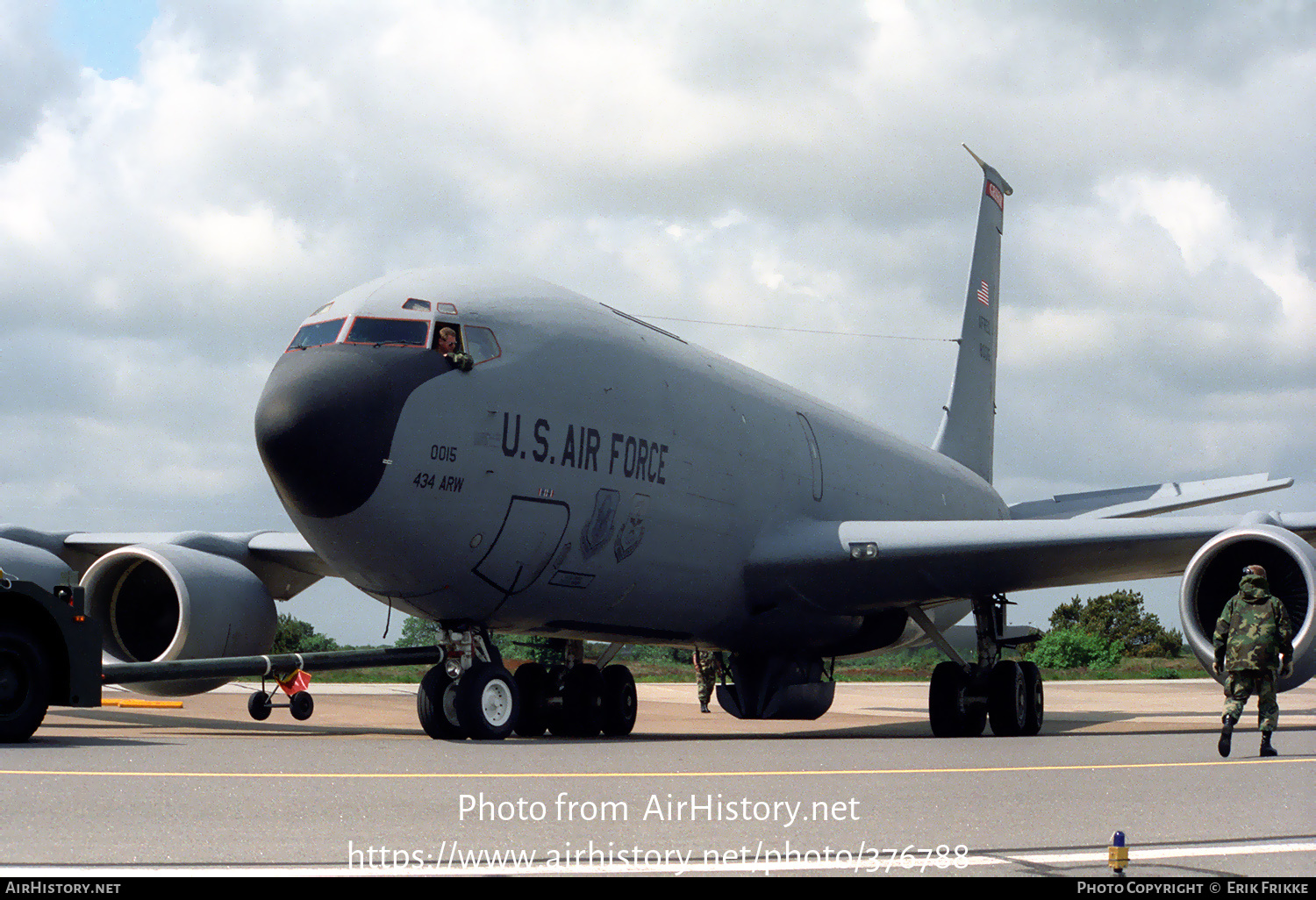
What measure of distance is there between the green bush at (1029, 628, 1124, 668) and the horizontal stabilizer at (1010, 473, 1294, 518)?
3241cm

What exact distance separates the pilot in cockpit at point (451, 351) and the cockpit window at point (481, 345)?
0.13 metres

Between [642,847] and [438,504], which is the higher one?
[438,504]

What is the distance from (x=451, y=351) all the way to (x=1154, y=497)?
42.9ft

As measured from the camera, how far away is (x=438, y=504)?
10969mm

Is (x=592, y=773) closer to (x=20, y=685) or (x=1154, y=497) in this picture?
(x=20, y=685)

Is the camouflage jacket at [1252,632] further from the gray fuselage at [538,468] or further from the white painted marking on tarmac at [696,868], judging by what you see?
the white painted marking on tarmac at [696,868]

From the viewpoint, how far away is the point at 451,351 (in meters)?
11.3

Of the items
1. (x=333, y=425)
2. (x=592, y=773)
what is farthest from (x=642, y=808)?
(x=333, y=425)

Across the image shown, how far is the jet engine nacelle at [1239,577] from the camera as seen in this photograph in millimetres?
12164

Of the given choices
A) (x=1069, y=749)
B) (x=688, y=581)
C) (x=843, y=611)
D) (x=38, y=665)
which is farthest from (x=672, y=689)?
(x=38, y=665)

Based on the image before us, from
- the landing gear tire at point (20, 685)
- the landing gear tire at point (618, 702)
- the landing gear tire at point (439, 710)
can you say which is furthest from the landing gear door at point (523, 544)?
the landing gear tire at point (618, 702)

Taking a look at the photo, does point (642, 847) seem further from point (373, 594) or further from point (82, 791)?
point (373, 594)

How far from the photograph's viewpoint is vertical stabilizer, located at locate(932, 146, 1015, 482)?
977 inches

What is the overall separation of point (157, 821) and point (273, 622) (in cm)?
1052
